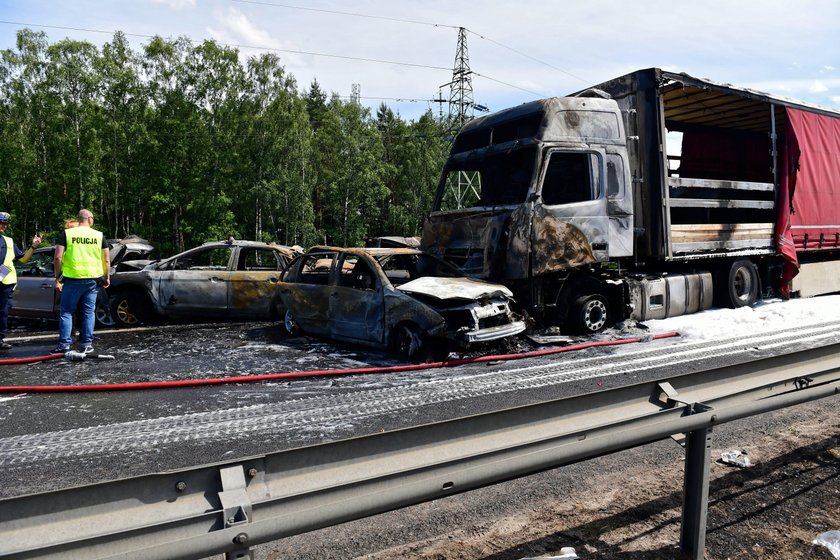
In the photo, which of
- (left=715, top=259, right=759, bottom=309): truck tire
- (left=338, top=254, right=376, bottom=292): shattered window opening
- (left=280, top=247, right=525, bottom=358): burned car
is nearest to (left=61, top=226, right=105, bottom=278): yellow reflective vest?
(left=280, top=247, right=525, bottom=358): burned car

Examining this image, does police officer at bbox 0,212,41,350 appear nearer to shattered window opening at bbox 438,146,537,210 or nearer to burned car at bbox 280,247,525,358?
burned car at bbox 280,247,525,358

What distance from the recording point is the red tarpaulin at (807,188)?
1181cm

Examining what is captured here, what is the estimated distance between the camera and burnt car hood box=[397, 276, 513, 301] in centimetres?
757

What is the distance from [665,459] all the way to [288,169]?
3147 cm

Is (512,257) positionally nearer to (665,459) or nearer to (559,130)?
(559,130)

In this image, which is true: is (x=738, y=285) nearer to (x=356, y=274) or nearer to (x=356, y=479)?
(x=356, y=274)

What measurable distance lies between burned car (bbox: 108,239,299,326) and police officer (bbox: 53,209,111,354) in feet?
8.06

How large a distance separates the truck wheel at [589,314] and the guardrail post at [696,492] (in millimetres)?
6386

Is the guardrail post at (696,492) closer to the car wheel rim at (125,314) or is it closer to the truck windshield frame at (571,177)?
the truck windshield frame at (571,177)

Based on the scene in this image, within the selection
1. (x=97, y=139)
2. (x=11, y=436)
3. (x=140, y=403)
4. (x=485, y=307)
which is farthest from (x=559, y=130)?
(x=97, y=139)

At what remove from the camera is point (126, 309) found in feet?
35.9

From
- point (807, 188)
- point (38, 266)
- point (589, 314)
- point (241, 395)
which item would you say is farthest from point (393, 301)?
point (807, 188)

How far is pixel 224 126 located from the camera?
106 ft

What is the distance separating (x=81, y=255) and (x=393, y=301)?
4073 mm
